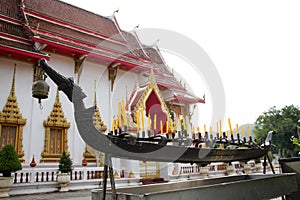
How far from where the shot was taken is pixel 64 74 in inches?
479

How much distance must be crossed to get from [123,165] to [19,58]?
669 centimetres

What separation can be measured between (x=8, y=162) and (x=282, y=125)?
3500 cm

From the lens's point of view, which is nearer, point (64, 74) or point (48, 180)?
point (48, 180)

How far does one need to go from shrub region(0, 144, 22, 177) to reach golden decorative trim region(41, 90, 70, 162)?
94.2 inches

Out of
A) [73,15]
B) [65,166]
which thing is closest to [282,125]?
[73,15]

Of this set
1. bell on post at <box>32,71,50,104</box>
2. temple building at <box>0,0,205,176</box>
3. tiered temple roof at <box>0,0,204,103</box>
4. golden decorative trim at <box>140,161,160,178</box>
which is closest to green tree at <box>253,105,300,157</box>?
tiered temple roof at <box>0,0,204,103</box>

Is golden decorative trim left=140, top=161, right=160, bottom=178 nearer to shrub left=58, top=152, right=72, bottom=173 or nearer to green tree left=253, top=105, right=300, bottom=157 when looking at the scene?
shrub left=58, top=152, right=72, bottom=173

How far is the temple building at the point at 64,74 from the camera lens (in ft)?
33.8

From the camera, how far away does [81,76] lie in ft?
42.0

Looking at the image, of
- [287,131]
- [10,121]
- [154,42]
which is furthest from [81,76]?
[287,131]

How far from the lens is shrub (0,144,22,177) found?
7.68 meters

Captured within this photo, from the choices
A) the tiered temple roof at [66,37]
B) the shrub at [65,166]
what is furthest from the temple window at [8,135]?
the tiered temple roof at [66,37]

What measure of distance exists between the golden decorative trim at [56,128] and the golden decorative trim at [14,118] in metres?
0.95

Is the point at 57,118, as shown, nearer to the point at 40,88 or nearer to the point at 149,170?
the point at 149,170
